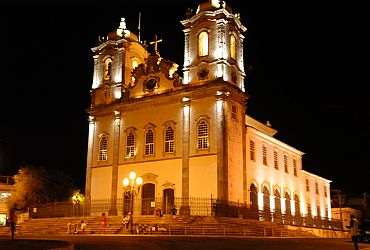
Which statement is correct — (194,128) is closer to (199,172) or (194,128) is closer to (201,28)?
→ (199,172)

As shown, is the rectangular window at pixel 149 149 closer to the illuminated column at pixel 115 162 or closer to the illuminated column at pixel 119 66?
the illuminated column at pixel 115 162

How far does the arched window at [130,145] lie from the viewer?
40.3 m

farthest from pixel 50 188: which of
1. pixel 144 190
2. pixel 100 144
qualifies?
pixel 144 190

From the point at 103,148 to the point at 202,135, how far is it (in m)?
10.1

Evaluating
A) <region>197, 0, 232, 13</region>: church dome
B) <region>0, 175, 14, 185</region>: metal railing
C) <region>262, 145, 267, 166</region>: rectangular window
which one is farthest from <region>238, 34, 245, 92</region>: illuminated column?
<region>0, 175, 14, 185</region>: metal railing

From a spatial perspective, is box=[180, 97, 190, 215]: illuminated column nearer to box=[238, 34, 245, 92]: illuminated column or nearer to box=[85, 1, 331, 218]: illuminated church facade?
box=[85, 1, 331, 218]: illuminated church facade

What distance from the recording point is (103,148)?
42312 millimetres

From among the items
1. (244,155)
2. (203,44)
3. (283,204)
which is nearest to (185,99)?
(203,44)

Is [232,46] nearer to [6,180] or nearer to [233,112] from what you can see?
[233,112]

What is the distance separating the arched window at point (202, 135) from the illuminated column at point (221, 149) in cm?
125

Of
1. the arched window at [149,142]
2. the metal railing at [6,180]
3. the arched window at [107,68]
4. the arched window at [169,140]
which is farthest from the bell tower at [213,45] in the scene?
Result: the metal railing at [6,180]

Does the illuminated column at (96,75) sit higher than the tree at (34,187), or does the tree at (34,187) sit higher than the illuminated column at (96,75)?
the illuminated column at (96,75)

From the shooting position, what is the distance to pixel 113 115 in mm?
42375

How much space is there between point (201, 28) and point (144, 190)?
13.8 metres
